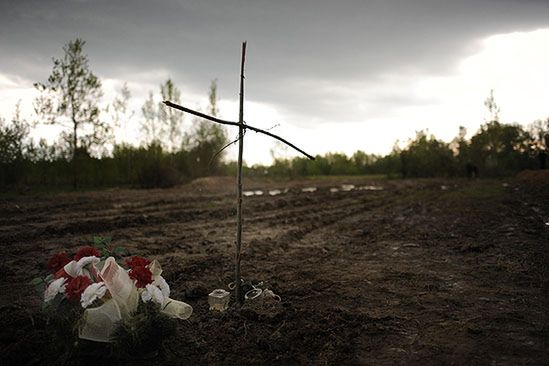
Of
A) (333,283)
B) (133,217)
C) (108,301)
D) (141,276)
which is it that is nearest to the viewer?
(108,301)

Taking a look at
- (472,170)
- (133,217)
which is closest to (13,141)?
(133,217)

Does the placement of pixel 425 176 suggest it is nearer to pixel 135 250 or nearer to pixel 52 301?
pixel 135 250

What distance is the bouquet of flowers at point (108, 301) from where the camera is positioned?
8.81 ft

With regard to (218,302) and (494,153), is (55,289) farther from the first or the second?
(494,153)

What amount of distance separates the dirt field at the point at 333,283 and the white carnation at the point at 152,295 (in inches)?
20.7

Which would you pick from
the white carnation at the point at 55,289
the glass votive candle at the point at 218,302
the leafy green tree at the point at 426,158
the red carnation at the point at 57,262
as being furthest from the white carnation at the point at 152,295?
the leafy green tree at the point at 426,158

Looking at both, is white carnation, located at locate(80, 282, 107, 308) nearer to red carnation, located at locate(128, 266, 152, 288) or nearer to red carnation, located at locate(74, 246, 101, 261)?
red carnation, located at locate(128, 266, 152, 288)

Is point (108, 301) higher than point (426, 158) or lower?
lower

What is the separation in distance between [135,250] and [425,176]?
45577mm

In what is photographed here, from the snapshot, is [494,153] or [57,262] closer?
[57,262]

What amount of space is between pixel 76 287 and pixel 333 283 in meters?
3.61

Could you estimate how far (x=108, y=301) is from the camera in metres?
2.76

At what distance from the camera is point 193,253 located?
23.7ft

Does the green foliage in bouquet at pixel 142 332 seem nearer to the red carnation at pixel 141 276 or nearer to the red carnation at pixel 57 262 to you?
the red carnation at pixel 141 276
